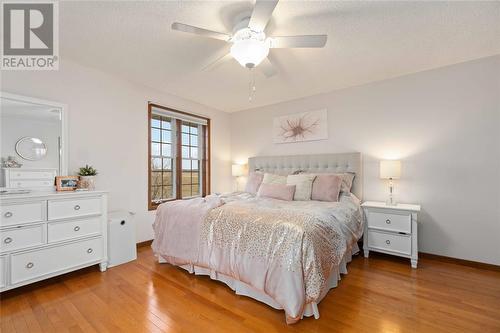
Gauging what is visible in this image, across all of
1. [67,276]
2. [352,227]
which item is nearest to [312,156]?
[352,227]

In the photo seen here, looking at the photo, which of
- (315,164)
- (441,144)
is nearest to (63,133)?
(315,164)

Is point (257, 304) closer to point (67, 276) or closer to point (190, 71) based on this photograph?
point (67, 276)

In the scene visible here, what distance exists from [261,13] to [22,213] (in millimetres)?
2710

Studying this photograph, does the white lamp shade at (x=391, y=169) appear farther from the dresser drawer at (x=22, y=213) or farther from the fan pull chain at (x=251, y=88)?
the dresser drawer at (x=22, y=213)

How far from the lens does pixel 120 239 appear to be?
9.00 ft

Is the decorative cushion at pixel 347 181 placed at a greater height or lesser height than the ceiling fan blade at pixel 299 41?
lesser

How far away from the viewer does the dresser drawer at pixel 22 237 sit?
6.36 feet

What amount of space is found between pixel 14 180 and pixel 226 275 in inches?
94.9

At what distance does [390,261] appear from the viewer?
9.16 feet

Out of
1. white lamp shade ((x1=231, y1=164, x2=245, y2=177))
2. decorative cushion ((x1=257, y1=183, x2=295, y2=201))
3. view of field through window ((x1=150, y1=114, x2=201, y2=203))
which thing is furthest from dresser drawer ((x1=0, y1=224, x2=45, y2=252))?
white lamp shade ((x1=231, y1=164, x2=245, y2=177))

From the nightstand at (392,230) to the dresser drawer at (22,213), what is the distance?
11.9 feet

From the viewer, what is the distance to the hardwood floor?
163 centimetres

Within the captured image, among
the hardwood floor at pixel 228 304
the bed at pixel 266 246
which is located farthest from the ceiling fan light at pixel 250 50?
the hardwood floor at pixel 228 304

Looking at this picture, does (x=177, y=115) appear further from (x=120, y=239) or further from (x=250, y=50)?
(x=250, y=50)
